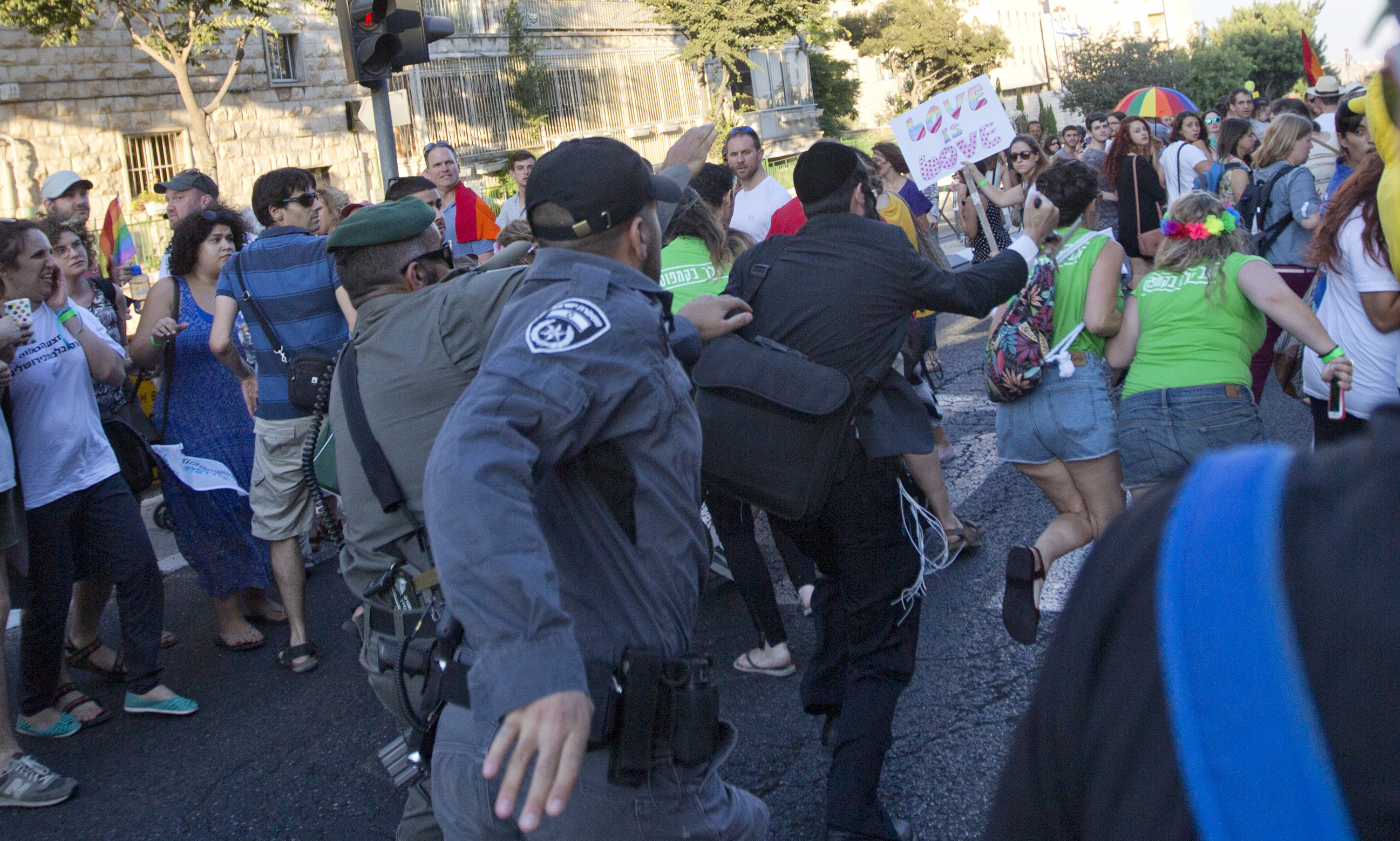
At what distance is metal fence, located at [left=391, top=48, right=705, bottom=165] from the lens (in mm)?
30328

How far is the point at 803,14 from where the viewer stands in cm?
3678

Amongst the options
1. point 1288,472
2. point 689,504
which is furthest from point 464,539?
point 1288,472

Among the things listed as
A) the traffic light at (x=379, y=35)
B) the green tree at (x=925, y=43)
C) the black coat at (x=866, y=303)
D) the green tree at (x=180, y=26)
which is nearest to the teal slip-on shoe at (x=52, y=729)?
the black coat at (x=866, y=303)

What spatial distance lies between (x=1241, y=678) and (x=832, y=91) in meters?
50.4

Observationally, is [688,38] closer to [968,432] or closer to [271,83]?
[271,83]

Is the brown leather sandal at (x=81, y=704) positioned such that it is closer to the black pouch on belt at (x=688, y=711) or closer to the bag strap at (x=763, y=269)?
the bag strap at (x=763, y=269)

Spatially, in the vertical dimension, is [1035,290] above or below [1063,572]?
above

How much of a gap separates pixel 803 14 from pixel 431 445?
37.0m

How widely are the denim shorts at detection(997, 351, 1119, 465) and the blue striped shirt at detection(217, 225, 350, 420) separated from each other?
266 centimetres

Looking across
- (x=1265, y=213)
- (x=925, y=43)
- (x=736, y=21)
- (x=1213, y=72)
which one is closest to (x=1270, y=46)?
(x=1213, y=72)

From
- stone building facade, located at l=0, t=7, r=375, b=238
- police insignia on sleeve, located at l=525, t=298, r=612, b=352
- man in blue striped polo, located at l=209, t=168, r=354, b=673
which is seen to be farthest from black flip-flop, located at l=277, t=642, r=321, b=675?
stone building facade, located at l=0, t=7, r=375, b=238

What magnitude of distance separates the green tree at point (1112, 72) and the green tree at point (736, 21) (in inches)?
472

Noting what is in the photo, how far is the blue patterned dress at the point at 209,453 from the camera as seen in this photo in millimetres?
5090

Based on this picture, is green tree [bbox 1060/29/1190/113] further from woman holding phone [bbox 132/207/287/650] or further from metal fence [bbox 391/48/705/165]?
woman holding phone [bbox 132/207/287/650]
